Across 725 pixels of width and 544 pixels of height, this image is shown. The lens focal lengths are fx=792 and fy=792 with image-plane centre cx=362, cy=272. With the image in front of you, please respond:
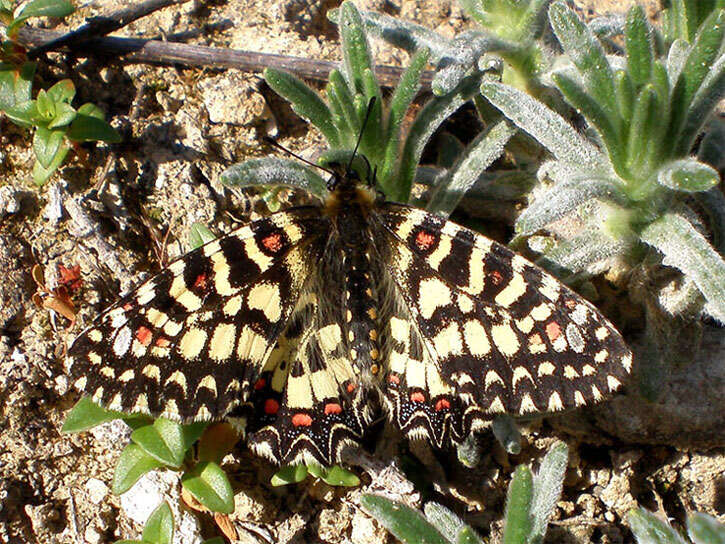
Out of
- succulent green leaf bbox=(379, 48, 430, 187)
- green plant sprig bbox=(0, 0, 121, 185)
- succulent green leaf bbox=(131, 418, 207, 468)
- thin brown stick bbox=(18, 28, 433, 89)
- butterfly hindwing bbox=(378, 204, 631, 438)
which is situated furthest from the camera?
thin brown stick bbox=(18, 28, 433, 89)

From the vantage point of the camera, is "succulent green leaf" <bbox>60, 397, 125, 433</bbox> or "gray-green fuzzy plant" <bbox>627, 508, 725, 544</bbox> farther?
"succulent green leaf" <bbox>60, 397, 125, 433</bbox>

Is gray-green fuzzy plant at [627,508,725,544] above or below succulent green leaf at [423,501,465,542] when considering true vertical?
above

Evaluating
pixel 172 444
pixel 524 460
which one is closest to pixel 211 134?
pixel 172 444

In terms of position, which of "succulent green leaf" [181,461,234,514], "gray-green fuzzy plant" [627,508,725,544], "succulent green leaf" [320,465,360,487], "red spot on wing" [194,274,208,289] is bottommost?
"succulent green leaf" [181,461,234,514]

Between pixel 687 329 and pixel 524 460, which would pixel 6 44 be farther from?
pixel 687 329

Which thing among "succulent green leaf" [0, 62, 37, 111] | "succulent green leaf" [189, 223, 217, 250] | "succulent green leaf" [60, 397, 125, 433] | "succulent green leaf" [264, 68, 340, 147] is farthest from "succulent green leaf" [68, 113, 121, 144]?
"succulent green leaf" [60, 397, 125, 433]

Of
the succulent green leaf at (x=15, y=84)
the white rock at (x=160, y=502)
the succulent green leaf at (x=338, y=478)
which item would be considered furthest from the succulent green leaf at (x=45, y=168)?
the succulent green leaf at (x=338, y=478)

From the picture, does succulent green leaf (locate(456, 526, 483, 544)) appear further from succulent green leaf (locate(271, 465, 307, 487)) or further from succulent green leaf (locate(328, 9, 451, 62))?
succulent green leaf (locate(328, 9, 451, 62))
